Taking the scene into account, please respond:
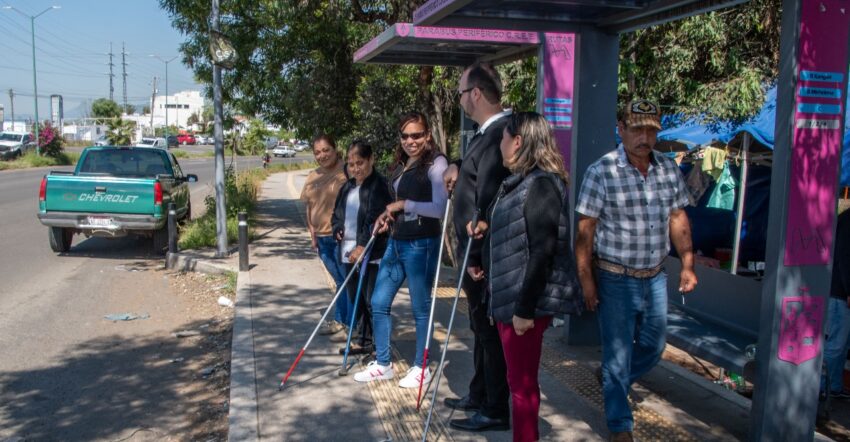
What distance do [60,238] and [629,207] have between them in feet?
34.0

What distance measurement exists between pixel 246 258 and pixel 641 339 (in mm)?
6681

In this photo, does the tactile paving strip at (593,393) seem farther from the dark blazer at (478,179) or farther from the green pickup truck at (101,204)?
the green pickup truck at (101,204)

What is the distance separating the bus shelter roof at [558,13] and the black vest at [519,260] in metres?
1.48

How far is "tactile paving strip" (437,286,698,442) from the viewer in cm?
415

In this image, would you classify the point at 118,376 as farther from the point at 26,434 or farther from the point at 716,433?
the point at 716,433

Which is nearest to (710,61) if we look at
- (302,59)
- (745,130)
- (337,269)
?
(745,130)

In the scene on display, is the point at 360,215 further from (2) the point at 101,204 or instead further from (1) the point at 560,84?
(2) the point at 101,204

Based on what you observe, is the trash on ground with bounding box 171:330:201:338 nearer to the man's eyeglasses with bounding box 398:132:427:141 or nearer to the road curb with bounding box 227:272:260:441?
the road curb with bounding box 227:272:260:441

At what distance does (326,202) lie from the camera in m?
6.24

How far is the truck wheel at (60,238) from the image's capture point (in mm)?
11391

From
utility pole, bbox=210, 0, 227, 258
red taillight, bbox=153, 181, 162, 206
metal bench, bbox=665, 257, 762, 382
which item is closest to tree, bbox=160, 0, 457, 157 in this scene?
utility pole, bbox=210, 0, 227, 258

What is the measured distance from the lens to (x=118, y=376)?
5.93m

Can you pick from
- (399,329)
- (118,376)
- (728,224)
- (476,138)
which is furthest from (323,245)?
(728,224)

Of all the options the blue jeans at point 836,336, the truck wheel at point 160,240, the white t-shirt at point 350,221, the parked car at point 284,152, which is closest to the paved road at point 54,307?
the truck wheel at point 160,240
